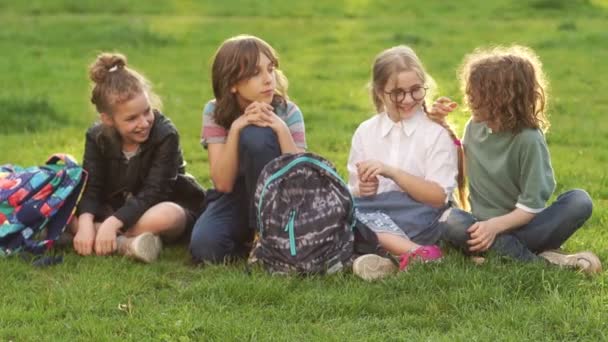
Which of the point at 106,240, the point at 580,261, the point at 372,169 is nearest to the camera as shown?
the point at 580,261

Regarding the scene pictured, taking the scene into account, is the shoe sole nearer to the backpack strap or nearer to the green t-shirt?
the backpack strap

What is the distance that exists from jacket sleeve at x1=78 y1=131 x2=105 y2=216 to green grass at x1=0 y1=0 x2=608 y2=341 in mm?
323

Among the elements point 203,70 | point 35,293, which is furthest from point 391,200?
point 203,70

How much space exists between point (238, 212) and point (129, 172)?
0.63 meters

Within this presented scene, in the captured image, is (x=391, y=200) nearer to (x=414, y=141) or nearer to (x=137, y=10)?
(x=414, y=141)

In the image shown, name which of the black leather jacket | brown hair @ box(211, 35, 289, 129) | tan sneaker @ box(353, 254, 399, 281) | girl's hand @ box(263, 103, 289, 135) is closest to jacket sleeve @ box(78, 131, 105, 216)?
the black leather jacket

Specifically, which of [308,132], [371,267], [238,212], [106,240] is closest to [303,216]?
[371,267]

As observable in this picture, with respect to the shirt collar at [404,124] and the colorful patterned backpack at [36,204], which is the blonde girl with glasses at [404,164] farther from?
the colorful patterned backpack at [36,204]

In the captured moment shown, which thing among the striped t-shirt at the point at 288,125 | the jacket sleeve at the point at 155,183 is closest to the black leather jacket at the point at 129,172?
the jacket sleeve at the point at 155,183

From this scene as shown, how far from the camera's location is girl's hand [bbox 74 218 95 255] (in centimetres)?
524

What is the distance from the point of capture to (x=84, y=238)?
527cm

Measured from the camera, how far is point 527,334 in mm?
4000

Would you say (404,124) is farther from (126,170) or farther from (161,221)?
(126,170)

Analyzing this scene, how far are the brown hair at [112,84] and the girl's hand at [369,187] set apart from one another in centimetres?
119
